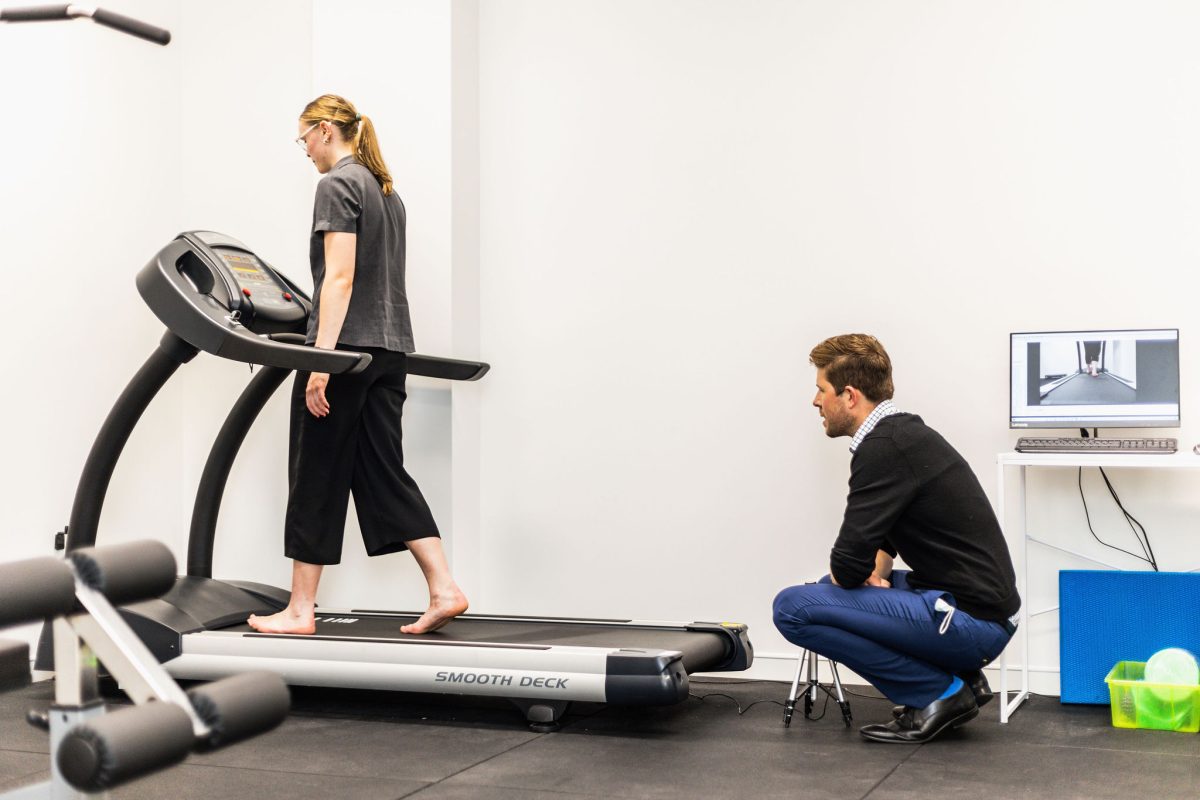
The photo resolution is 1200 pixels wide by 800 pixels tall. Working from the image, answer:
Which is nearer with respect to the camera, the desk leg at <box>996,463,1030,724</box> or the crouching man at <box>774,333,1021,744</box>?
the crouching man at <box>774,333,1021,744</box>

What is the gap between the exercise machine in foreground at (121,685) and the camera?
1527 mm

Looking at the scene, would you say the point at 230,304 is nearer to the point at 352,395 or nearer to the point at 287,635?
the point at 352,395

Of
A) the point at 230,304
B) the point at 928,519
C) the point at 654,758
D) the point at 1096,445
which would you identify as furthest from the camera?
the point at 230,304

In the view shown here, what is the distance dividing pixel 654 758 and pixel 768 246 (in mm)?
1809

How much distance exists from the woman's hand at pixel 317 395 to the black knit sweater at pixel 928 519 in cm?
147

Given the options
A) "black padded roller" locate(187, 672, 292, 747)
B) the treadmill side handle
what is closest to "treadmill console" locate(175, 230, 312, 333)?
the treadmill side handle

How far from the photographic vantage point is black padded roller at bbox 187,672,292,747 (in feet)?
5.45

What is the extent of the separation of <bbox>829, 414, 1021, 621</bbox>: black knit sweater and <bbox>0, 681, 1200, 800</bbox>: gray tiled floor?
1.30 feet

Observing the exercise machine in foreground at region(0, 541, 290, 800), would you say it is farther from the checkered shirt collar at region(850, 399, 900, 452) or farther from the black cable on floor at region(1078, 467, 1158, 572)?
the black cable on floor at region(1078, 467, 1158, 572)

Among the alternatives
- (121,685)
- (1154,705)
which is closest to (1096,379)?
(1154,705)

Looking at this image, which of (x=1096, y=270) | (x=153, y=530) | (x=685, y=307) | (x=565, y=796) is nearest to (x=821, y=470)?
(x=685, y=307)

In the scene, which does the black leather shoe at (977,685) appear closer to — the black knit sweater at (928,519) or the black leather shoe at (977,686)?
the black leather shoe at (977,686)

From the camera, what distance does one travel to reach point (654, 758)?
305 cm

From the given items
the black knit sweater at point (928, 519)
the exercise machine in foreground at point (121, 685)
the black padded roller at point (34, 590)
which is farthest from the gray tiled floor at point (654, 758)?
the black padded roller at point (34, 590)
